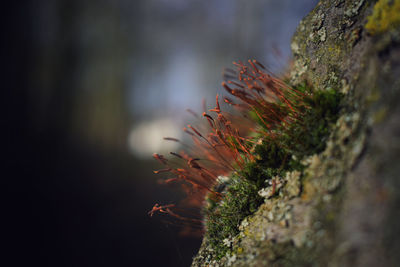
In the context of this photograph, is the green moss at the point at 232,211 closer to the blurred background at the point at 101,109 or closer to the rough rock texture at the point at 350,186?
the rough rock texture at the point at 350,186

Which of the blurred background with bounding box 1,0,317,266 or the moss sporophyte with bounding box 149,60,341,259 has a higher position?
the blurred background with bounding box 1,0,317,266

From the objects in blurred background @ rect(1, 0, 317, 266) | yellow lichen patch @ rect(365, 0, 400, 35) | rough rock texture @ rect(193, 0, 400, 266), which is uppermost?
blurred background @ rect(1, 0, 317, 266)

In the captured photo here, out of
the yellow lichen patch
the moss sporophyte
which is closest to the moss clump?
the moss sporophyte

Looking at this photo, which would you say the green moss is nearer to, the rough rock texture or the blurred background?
the rough rock texture

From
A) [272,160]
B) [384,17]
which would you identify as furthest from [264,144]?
[384,17]

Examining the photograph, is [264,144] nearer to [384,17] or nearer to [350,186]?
[350,186]

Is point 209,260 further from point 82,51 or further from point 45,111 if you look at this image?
point 82,51
